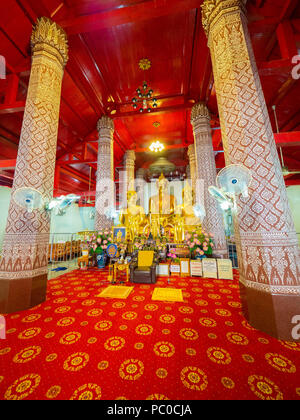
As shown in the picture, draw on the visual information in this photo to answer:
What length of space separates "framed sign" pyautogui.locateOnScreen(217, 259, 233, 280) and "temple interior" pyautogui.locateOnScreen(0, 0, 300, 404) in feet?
0.20

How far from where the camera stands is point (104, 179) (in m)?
6.41

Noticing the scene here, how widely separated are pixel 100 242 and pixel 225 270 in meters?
4.16

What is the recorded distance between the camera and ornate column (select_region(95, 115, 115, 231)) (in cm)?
624

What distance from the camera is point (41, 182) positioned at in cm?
301

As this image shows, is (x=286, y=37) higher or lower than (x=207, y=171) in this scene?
higher

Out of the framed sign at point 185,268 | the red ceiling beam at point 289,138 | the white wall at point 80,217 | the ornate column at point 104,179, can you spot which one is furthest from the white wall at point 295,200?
the ornate column at point 104,179

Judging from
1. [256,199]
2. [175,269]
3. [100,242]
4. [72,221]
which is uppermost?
[72,221]

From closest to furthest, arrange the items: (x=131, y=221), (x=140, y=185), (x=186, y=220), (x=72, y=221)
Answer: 1. (x=131, y=221)
2. (x=186, y=220)
3. (x=140, y=185)
4. (x=72, y=221)

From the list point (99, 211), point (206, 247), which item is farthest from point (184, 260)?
point (99, 211)

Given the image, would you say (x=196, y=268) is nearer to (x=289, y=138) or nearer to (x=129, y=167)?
(x=289, y=138)

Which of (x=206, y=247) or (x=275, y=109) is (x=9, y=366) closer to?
(x=206, y=247)

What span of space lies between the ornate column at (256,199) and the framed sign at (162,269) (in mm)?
2302

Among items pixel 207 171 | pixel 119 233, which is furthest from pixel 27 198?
pixel 207 171

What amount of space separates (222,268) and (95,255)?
4355 millimetres
